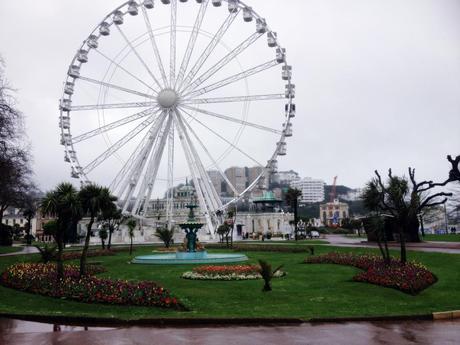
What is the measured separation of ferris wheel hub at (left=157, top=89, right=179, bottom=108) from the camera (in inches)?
1768

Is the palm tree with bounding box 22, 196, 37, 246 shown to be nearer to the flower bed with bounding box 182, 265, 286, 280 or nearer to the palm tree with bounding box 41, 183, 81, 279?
the palm tree with bounding box 41, 183, 81, 279

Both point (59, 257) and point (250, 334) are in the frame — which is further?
point (59, 257)

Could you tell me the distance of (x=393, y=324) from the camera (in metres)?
12.9

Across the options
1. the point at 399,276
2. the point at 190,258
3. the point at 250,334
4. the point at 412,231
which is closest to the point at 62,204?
the point at 250,334

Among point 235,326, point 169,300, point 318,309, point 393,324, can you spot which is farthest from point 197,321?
point 393,324

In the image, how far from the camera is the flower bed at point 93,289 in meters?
15.5

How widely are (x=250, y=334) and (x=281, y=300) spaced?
200 inches

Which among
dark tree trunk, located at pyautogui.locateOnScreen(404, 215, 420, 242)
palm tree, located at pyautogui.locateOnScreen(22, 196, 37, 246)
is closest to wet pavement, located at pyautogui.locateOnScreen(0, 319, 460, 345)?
dark tree trunk, located at pyautogui.locateOnScreen(404, 215, 420, 242)

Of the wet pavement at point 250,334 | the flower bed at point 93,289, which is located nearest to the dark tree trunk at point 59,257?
the flower bed at point 93,289

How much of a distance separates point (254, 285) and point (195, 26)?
3241 centimetres

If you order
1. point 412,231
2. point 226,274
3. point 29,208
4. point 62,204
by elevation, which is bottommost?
point 226,274

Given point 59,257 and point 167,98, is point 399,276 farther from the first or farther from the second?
point 167,98

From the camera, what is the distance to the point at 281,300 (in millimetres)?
16609

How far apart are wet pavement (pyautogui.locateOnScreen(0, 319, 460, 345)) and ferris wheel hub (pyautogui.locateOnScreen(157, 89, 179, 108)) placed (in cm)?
3357
